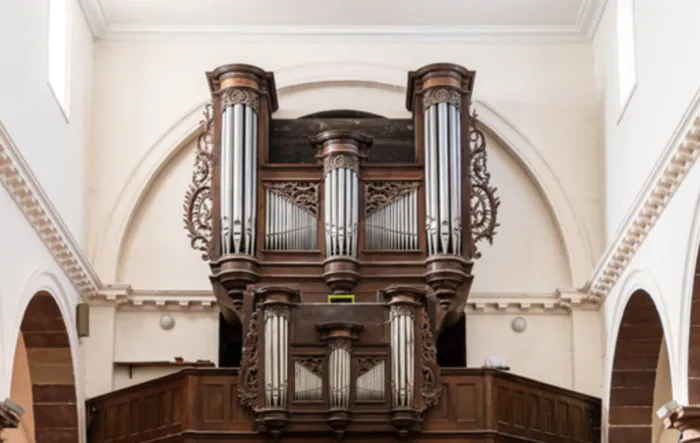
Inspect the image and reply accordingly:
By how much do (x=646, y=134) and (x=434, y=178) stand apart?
3.54 m

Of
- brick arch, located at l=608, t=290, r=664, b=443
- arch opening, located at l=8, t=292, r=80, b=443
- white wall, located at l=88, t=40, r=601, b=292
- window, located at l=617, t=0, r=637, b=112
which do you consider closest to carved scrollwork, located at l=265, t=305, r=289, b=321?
arch opening, located at l=8, t=292, r=80, b=443

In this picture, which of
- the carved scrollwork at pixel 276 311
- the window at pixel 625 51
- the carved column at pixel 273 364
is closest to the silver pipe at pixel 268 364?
the carved column at pixel 273 364

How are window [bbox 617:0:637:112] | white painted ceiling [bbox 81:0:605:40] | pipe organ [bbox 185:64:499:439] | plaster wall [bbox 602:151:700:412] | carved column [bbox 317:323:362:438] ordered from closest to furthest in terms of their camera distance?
plaster wall [bbox 602:151:700:412], carved column [bbox 317:323:362:438], pipe organ [bbox 185:64:499:439], window [bbox 617:0:637:112], white painted ceiling [bbox 81:0:605:40]

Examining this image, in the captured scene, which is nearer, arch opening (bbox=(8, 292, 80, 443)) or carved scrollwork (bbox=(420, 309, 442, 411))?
carved scrollwork (bbox=(420, 309, 442, 411))

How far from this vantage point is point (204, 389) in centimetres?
2136

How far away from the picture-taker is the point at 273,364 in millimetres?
20938

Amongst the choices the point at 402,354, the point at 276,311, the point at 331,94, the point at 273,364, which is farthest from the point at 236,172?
the point at 402,354

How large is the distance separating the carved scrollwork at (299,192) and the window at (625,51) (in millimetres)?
4447

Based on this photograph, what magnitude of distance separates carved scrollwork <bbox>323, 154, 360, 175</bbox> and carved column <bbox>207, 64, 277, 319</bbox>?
104 centimetres

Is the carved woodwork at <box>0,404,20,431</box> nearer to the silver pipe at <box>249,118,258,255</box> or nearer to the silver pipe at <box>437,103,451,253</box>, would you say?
the silver pipe at <box>249,118,258,255</box>

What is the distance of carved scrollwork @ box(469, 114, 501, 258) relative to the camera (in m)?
22.7

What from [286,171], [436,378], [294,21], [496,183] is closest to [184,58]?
[294,21]

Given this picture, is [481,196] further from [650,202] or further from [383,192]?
[650,202]

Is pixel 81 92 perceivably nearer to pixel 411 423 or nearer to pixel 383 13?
pixel 383 13
